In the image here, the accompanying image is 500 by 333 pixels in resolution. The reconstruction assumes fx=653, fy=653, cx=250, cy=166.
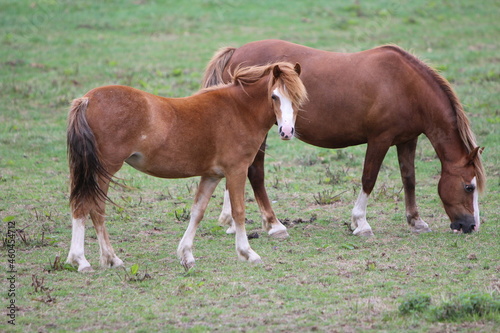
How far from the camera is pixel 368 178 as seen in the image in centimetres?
751

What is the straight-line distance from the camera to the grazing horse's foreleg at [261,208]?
739 cm

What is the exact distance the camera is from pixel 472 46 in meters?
17.5

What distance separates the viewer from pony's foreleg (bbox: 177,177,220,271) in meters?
6.25

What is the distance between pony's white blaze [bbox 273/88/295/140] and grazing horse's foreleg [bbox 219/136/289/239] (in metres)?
1.65

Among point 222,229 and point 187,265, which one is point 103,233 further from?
point 222,229

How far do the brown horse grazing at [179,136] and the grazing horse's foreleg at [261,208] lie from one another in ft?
3.68

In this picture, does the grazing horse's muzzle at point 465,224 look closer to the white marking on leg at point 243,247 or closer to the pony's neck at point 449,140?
the pony's neck at point 449,140

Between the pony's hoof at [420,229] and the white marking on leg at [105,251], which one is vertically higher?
the white marking on leg at [105,251]

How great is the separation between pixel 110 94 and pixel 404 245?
3.40 m

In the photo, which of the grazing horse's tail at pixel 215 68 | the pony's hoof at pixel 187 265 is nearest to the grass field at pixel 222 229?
the pony's hoof at pixel 187 265

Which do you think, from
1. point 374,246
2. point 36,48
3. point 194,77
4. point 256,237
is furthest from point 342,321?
point 36,48

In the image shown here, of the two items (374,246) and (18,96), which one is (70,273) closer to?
(374,246)

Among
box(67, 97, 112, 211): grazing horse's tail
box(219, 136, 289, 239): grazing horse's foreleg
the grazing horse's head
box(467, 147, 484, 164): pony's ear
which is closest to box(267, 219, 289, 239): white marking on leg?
box(219, 136, 289, 239): grazing horse's foreleg

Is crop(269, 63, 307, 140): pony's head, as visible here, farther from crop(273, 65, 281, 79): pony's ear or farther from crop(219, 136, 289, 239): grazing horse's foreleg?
crop(219, 136, 289, 239): grazing horse's foreleg
